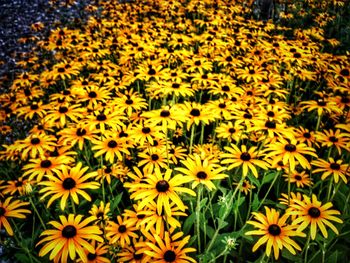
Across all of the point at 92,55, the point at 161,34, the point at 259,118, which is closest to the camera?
the point at 259,118

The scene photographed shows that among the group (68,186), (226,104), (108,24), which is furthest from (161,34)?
(68,186)

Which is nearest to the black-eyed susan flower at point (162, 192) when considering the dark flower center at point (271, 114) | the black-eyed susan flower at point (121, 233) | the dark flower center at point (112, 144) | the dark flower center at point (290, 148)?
the black-eyed susan flower at point (121, 233)

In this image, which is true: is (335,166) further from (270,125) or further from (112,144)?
(112,144)

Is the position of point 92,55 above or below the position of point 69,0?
below

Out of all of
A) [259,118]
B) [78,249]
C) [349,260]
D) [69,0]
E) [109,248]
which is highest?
[69,0]

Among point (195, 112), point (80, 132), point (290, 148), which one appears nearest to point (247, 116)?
point (195, 112)

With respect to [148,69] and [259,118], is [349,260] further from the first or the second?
[148,69]

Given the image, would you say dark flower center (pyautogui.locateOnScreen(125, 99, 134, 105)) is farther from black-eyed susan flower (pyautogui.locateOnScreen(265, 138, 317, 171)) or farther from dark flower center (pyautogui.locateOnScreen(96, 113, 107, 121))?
black-eyed susan flower (pyautogui.locateOnScreen(265, 138, 317, 171))

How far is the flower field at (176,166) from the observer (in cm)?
194

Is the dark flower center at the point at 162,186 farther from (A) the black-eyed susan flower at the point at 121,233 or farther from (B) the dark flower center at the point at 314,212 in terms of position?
(B) the dark flower center at the point at 314,212

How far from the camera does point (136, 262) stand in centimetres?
197

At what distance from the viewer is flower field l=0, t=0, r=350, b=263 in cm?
194

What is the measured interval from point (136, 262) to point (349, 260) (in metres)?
1.86

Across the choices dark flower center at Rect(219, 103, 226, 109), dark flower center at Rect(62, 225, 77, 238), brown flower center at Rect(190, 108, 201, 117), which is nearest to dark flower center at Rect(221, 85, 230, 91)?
dark flower center at Rect(219, 103, 226, 109)
